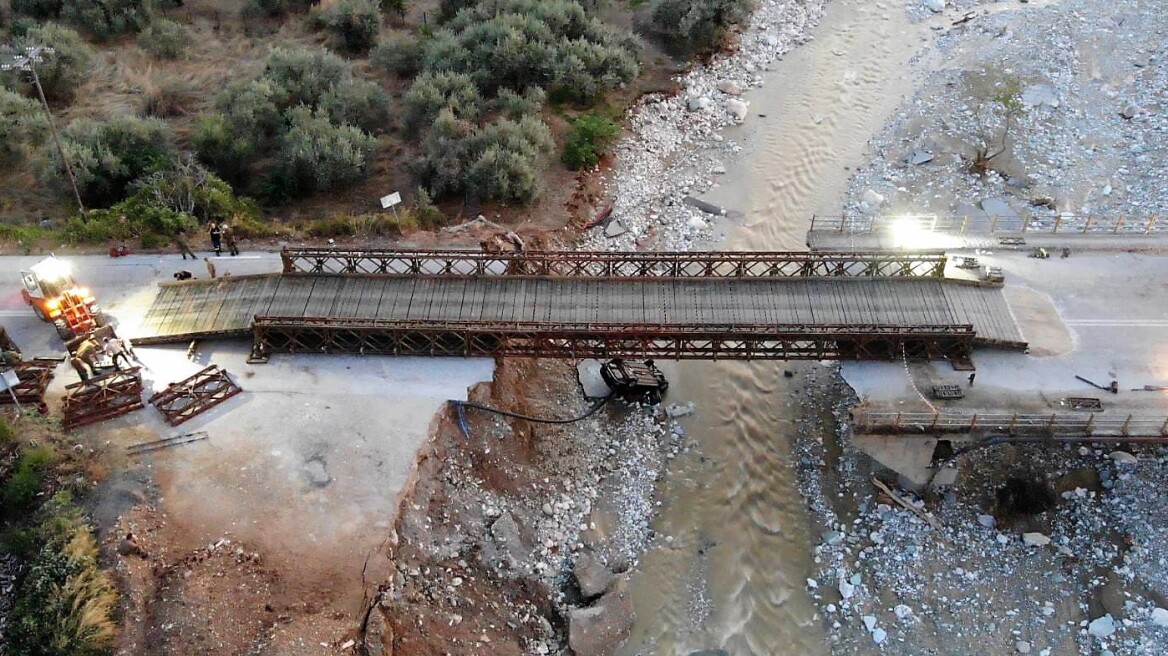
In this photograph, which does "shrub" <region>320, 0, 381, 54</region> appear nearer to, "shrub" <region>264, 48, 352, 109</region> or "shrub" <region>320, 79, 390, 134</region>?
"shrub" <region>264, 48, 352, 109</region>

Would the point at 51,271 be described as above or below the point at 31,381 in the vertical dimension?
above

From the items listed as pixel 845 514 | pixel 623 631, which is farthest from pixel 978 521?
pixel 623 631

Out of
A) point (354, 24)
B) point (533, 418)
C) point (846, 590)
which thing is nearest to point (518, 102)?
point (354, 24)

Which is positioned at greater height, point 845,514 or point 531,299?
point 531,299

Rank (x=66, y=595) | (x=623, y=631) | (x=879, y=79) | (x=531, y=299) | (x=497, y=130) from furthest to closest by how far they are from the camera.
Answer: (x=879, y=79)
(x=497, y=130)
(x=531, y=299)
(x=623, y=631)
(x=66, y=595)

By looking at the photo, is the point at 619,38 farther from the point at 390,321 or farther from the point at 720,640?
the point at 720,640

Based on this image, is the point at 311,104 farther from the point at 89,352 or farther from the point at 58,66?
the point at 89,352

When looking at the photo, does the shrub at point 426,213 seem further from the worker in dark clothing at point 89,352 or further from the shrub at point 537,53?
the worker in dark clothing at point 89,352
